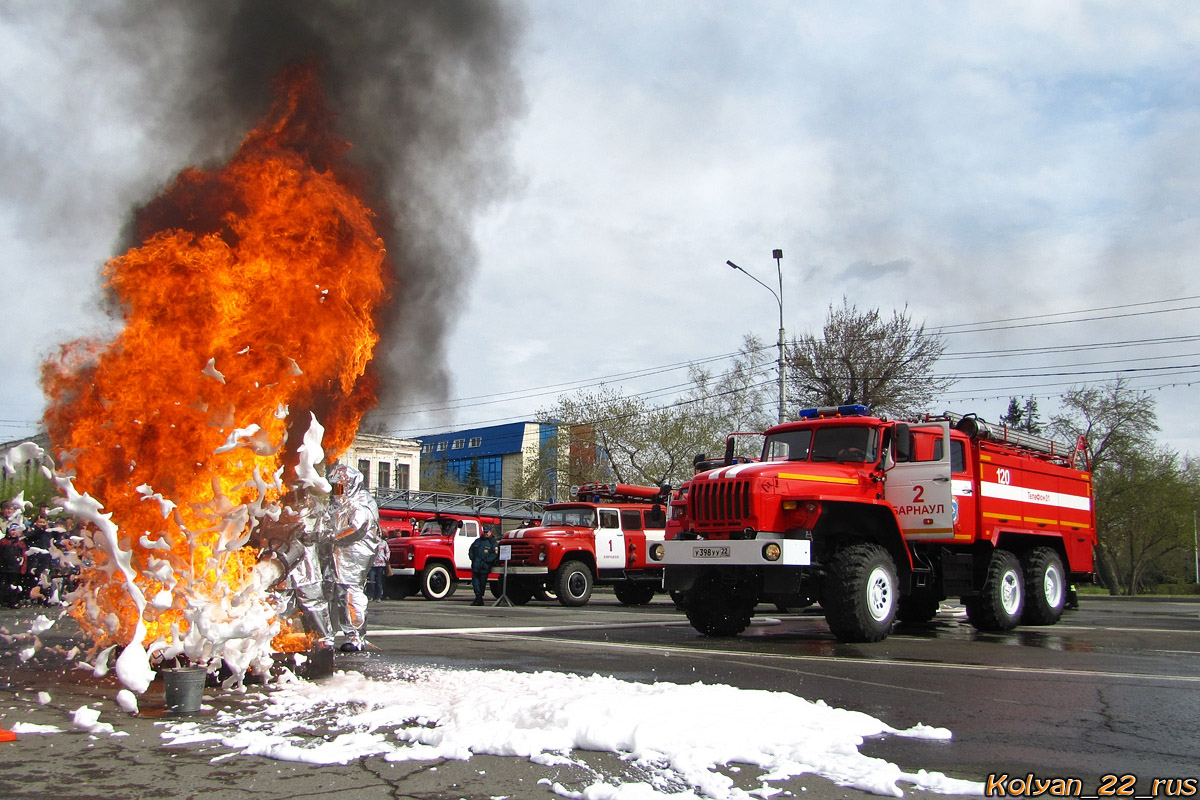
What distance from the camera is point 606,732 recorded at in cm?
453

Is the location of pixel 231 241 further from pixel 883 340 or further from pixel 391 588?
pixel 883 340

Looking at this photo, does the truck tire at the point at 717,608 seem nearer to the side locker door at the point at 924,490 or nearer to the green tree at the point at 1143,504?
the side locker door at the point at 924,490

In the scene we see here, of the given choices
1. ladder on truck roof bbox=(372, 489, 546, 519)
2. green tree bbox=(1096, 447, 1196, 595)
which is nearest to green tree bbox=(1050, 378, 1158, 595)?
green tree bbox=(1096, 447, 1196, 595)

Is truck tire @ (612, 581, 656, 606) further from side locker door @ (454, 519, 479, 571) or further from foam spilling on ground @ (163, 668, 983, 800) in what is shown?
foam spilling on ground @ (163, 668, 983, 800)

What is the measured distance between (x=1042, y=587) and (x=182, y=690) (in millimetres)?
11770

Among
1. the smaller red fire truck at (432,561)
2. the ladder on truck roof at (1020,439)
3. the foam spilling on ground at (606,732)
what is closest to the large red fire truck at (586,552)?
the smaller red fire truck at (432,561)

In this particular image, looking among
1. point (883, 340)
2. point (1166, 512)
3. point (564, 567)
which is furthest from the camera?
point (1166, 512)

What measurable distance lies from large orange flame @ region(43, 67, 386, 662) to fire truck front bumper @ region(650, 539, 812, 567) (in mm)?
4675

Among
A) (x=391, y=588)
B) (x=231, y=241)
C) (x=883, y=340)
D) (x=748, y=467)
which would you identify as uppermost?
(x=883, y=340)

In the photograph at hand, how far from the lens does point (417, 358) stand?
9.32 m

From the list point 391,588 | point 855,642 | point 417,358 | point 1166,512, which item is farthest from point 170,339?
point 1166,512

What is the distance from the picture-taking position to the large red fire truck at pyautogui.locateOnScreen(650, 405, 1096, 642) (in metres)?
10.1

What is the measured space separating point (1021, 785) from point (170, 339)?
20.0 ft

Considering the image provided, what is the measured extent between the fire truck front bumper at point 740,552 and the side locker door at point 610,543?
9115 mm
